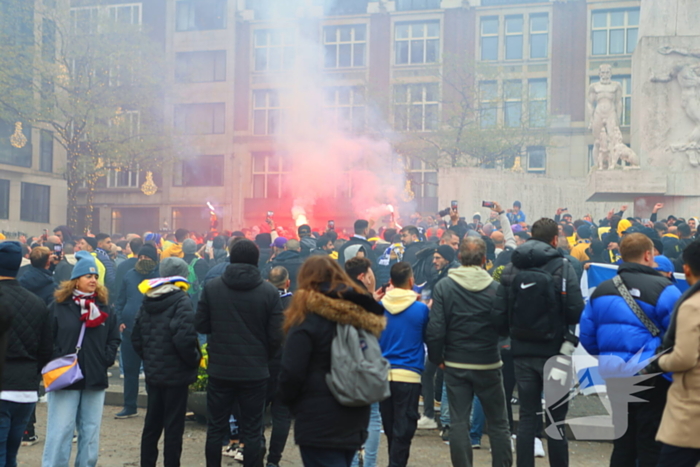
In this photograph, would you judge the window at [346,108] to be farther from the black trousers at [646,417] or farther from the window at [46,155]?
the black trousers at [646,417]

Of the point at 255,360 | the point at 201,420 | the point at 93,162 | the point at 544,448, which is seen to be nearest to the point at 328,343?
the point at 255,360

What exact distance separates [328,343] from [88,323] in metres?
2.48

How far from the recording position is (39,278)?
21.4ft

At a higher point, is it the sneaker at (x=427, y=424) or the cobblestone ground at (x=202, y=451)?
the sneaker at (x=427, y=424)

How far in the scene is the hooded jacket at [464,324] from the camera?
523cm

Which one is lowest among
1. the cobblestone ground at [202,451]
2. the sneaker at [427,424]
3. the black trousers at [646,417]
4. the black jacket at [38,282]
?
the cobblestone ground at [202,451]

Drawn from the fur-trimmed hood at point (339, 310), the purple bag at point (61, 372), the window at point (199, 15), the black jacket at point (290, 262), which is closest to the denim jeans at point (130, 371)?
the black jacket at point (290, 262)

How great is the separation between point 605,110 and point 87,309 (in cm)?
1390

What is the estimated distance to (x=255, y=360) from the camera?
5.12 meters

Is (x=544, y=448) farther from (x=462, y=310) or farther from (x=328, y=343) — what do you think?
(x=328, y=343)

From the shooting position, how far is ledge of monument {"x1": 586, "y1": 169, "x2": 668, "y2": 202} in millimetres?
15742

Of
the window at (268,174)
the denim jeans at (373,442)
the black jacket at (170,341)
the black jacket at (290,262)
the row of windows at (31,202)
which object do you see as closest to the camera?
the black jacket at (170,341)

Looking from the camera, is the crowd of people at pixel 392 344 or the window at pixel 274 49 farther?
the window at pixel 274 49

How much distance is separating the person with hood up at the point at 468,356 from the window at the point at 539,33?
109 feet
